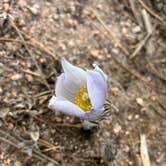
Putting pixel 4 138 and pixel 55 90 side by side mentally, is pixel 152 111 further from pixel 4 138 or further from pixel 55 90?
pixel 4 138

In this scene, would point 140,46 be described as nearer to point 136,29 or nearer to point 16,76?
point 136,29

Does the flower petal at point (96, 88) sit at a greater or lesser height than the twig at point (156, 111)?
greater

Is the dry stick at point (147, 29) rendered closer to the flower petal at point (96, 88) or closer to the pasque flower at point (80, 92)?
the pasque flower at point (80, 92)

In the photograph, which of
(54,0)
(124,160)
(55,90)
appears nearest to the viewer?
(55,90)

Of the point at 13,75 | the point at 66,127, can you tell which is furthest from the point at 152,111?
the point at 13,75

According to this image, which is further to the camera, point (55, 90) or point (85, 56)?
point (85, 56)

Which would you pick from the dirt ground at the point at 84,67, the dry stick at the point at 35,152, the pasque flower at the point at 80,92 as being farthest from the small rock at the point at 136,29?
the dry stick at the point at 35,152

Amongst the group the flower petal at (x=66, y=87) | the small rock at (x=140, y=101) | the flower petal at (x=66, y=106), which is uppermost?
Result: the flower petal at (x=66, y=106)

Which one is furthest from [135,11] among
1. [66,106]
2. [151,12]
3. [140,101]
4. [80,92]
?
[66,106]

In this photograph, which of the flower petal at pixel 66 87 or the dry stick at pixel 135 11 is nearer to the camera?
the flower petal at pixel 66 87

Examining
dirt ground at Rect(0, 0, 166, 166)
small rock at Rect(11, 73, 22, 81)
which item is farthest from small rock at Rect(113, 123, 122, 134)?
small rock at Rect(11, 73, 22, 81)
